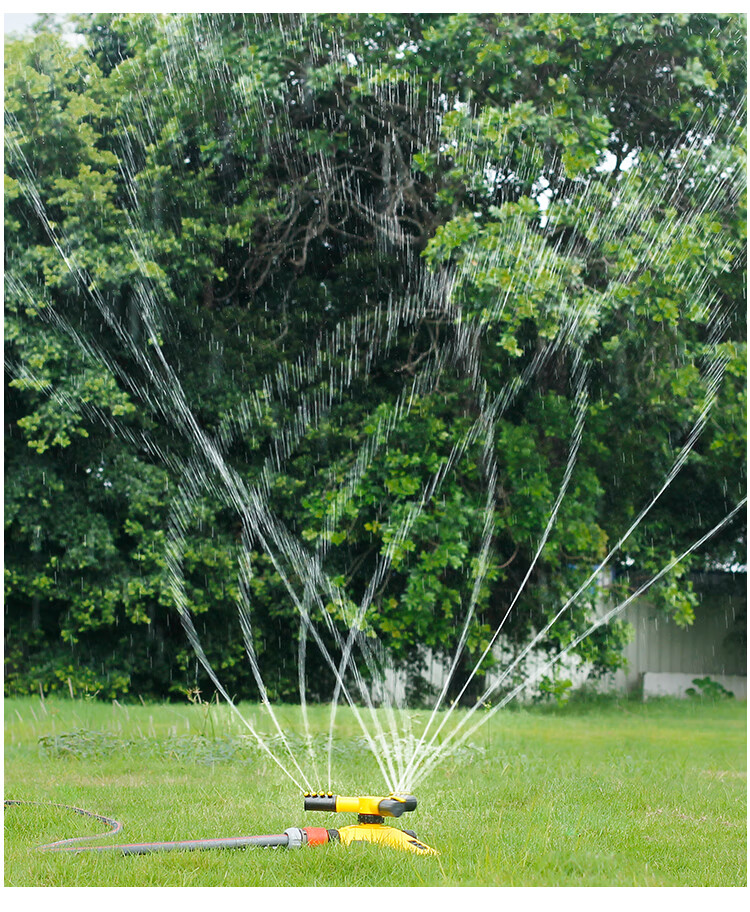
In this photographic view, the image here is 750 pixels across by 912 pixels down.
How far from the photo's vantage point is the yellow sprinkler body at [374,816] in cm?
321

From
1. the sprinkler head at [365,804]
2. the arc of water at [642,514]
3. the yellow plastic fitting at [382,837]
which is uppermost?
the arc of water at [642,514]

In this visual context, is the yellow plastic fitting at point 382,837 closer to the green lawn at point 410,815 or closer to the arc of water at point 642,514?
the green lawn at point 410,815

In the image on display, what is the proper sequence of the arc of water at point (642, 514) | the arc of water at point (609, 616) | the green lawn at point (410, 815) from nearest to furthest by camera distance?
the green lawn at point (410, 815), the arc of water at point (642, 514), the arc of water at point (609, 616)

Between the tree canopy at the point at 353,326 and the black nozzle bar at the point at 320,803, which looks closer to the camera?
the black nozzle bar at the point at 320,803

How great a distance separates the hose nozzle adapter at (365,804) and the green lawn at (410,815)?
0.13 meters

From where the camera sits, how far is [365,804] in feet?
10.7

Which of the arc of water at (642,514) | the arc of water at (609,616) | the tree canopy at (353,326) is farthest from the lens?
the arc of water at (609,616)

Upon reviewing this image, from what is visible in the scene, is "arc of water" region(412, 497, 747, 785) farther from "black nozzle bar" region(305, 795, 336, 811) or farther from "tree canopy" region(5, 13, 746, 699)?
"black nozzle bar" region(305, 795, 336, 811)

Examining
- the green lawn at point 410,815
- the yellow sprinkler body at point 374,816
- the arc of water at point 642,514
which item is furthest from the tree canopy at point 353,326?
the yellow sprinkler body at point 374,816

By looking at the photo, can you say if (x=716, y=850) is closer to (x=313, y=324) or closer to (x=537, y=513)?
(x=537, y=513)

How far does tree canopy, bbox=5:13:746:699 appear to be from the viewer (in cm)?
598

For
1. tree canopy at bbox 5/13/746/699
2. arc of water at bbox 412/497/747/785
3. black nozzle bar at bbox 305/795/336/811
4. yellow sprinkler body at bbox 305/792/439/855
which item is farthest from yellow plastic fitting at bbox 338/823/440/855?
tree canopy at bbox 5/13/746/699

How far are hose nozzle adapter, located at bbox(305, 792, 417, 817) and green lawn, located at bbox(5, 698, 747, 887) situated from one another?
126 millimetres

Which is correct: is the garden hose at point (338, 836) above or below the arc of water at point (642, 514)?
below
